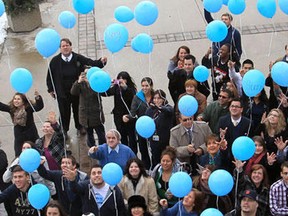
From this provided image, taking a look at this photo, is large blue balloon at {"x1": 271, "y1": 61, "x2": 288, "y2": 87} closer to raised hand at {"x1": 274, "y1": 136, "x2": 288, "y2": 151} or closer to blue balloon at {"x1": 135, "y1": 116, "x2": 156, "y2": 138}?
raised hand at {"x1": 274, "y1": 136, "x2": 288, "y2": 151}

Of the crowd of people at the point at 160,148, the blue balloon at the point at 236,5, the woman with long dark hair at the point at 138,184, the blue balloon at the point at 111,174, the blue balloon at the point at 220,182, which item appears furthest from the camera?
the blue balloon at the point at 236,5

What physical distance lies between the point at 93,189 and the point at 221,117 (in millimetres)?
1776

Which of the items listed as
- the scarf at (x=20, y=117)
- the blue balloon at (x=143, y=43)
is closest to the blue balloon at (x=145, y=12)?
the blue balloon at (x=143, y=43)

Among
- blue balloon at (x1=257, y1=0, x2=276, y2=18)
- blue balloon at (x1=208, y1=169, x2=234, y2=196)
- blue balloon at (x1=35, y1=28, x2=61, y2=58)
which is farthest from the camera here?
blue balloon at (x1=257, y1=0, x2=276, y2=18)

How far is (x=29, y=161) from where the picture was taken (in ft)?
16.7

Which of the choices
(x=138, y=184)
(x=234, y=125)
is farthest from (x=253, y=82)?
(x=138, y=184)

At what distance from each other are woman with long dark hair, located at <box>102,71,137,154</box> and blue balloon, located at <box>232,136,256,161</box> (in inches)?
75.4

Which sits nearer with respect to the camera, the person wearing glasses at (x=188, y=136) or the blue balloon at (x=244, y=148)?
the blue balloon at (x=244, y=148)

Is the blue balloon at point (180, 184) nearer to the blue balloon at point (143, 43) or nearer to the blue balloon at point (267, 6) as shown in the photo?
the blue balloon at point (143, 43)

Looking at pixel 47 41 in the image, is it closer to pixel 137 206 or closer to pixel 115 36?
pixel 115 36

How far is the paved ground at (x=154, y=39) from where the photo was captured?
8.95 meters

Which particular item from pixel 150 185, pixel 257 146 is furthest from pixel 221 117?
pixel 150 185

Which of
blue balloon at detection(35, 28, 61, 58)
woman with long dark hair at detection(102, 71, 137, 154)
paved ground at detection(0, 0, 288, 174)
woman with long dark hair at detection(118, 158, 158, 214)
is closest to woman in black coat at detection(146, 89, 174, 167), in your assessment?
woman with long dark hair at detection(102, 71, 137, 154)

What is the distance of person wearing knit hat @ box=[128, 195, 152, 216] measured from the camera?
15.8ft
